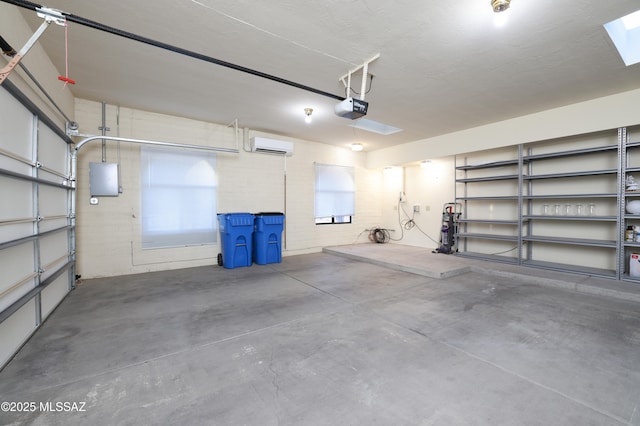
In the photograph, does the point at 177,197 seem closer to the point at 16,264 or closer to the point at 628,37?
the point at 16,264

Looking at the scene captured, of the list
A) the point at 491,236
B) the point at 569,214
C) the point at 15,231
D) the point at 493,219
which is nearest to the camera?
the point at 15,231

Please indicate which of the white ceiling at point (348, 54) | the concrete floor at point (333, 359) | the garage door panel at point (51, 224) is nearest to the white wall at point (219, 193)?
the white ceiling at point (348, 54)

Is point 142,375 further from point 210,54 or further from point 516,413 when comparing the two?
point 210,54

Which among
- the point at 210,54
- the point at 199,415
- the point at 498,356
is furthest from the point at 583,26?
the point at 199,415

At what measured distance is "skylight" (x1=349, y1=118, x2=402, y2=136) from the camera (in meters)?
5.91

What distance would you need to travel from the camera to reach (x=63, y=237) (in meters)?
3.64

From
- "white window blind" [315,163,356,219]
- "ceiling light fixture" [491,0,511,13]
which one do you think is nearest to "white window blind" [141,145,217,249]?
"white window blind" [315,163,356,219]

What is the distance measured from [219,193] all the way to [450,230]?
546 cm

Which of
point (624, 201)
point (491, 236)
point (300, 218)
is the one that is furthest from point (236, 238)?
point (624, 201)

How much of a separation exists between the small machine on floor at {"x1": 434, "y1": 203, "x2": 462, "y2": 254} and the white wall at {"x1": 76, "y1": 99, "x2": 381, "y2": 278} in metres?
2.49

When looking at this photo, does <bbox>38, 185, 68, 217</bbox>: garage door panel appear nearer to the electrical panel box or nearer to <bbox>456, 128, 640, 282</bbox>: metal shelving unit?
the electrical panel box

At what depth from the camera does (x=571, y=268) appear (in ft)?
15.3

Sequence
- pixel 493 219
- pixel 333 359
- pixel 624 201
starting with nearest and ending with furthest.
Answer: pixel 333 359, pixel 624 201, pixel 493 219

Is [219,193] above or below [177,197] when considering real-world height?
above
